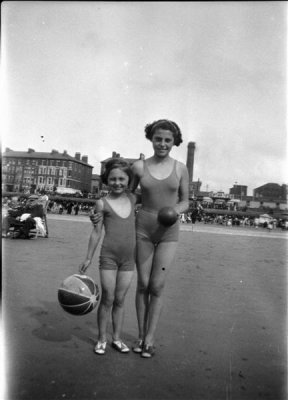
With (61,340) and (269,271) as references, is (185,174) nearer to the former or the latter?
(61,340)

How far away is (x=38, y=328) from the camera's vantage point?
3.87 metres

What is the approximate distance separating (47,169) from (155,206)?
107 meters

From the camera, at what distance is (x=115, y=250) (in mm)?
3375

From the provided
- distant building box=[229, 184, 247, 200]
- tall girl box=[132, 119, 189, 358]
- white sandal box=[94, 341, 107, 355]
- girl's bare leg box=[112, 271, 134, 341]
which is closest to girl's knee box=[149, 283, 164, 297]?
tall girl box=[132, 119, 189, 358]

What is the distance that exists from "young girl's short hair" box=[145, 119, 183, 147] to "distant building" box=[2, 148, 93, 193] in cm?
10140

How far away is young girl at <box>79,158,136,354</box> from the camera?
3379 mm

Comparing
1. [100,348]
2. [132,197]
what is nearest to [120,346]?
[100,348]

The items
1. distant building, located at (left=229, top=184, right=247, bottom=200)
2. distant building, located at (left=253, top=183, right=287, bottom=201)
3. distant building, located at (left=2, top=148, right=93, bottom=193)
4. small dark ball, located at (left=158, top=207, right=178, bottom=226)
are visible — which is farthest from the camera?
distant building, located at (left=229, top=184, right=247, bottom=200)

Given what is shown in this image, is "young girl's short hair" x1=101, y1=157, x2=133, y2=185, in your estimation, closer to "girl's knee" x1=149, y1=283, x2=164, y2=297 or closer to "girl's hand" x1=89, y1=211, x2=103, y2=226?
"girl's hand" x1=89, y1=211, x2=103, y2=226

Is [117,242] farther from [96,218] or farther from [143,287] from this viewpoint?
[143,287]

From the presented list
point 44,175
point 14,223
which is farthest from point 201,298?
point 44,175

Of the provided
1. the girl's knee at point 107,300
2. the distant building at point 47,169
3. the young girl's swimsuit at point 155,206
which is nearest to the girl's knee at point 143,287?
the girl's knee at point 107,300

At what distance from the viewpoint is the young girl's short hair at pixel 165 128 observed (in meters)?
3.49

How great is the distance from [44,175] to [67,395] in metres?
108
